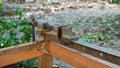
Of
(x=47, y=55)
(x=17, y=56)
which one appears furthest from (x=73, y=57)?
(x=17, y=56)

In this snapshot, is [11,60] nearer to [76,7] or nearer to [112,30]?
[112,30]

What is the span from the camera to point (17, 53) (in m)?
1.85

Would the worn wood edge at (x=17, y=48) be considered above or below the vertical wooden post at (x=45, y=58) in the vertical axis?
above

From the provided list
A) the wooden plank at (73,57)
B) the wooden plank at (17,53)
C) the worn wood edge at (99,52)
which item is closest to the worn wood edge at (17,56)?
the wooden plank at (17,53)

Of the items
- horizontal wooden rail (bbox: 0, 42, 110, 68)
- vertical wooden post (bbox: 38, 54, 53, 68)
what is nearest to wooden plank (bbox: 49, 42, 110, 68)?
horizontal wooden rail (bbox: 0, 42, 110, 68)

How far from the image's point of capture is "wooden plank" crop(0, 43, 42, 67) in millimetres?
1790

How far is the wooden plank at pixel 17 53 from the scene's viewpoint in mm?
1790

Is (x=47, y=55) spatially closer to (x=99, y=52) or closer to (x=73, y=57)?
(x=73, y=57)

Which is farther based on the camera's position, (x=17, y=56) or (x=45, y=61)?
(x=45, y=61)

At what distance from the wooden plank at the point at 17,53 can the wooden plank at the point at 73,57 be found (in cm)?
15

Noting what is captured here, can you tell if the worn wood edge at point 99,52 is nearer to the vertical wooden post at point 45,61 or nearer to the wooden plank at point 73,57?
the wooden plank at point 73,57

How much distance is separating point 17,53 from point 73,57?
47cm

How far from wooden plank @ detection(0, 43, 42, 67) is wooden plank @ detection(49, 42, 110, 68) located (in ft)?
0.50

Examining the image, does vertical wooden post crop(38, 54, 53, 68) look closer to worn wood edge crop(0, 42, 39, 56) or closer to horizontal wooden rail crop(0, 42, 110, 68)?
horizontal wooden rail crop(0, 42, 110, 68)
